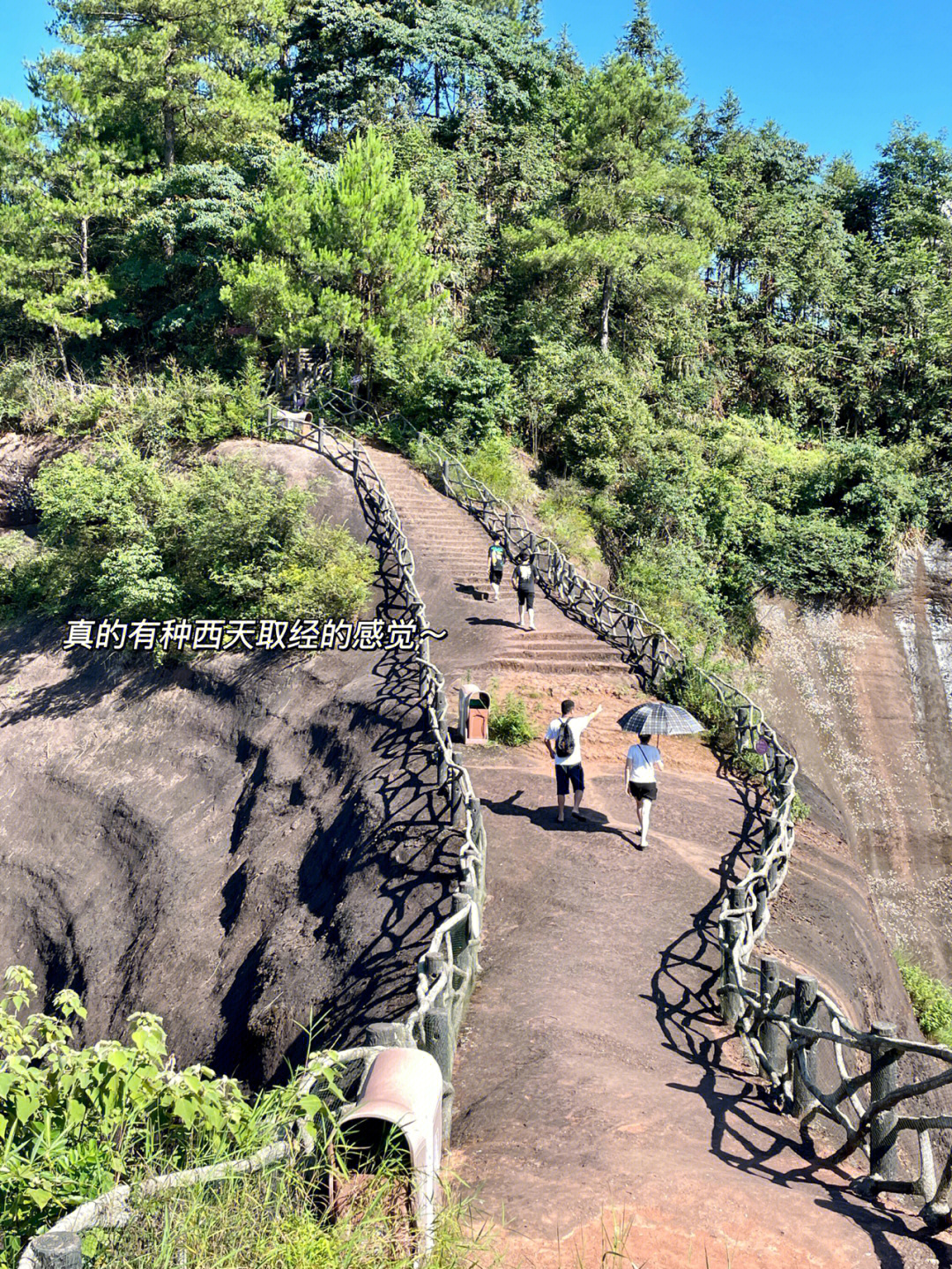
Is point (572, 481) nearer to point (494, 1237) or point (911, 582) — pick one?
point (911, 582)

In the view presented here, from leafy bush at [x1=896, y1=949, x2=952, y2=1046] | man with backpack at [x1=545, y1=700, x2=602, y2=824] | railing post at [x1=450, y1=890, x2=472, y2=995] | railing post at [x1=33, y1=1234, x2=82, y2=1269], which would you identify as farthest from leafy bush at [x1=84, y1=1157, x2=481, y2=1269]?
leafy bush at [x1=896, y1=949, x2=952, y2=1046]

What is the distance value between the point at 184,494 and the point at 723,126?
3080cm

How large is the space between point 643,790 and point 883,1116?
5.24 m

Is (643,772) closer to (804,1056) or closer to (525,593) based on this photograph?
(804,1056)

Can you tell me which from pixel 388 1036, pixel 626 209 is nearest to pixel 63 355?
pixel 626 209

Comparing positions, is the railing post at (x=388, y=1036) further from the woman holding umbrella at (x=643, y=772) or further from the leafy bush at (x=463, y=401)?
the leafy bush at (x=463, y=401)

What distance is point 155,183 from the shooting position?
30.2 meters

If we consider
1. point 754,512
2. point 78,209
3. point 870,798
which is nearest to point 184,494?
point 78,209

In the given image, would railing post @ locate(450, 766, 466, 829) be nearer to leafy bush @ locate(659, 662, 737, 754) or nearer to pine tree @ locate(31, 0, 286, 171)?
leafy bush @ locate(659, 662, 737, 754)

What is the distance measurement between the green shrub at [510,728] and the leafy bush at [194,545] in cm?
515

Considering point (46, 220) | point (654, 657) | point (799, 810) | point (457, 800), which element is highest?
point (46, 220)

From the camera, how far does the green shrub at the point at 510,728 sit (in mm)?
14992

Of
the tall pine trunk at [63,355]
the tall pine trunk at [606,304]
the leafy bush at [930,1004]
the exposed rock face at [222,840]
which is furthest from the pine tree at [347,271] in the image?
the leafy bush at [930,1004]

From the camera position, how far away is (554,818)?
12453 millimetres
